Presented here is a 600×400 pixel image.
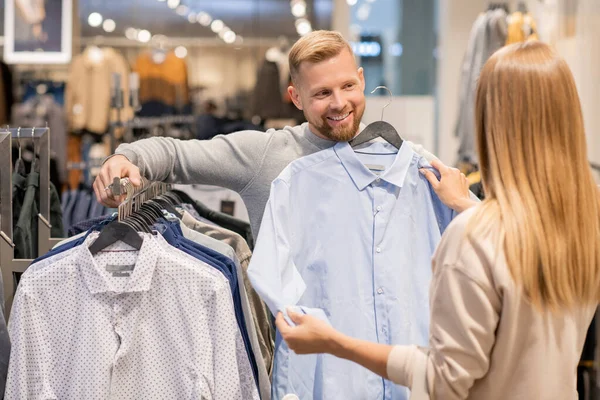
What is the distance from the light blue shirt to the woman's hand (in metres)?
0.25

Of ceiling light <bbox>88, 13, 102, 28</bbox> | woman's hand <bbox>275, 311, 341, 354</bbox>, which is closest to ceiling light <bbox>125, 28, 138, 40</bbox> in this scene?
ceiling light <bbox>88, 13, 102, 28</bbox>

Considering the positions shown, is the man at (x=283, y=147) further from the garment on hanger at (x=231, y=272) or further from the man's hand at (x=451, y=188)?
the garment on hanger at (x=231, y=272)

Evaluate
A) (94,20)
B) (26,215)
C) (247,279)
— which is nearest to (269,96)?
(94,20)

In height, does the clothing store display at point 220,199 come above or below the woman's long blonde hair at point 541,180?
below

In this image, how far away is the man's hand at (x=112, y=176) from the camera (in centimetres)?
212

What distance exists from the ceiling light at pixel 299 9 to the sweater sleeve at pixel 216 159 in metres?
7.93

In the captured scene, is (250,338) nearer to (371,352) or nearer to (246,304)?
(246,304)

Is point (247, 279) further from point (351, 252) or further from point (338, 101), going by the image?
point (338, 101)

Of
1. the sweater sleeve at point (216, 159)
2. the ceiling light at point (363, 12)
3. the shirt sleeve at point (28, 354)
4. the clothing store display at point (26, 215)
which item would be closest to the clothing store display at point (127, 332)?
the shirt sleeve at point (28, 354)

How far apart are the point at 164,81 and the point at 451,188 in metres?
7.79

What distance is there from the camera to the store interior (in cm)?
512

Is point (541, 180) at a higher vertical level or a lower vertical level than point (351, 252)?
higher

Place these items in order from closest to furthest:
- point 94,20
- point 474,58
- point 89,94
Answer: point 474,58
point 89,94
point 94,20

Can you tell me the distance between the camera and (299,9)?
10148 mm
